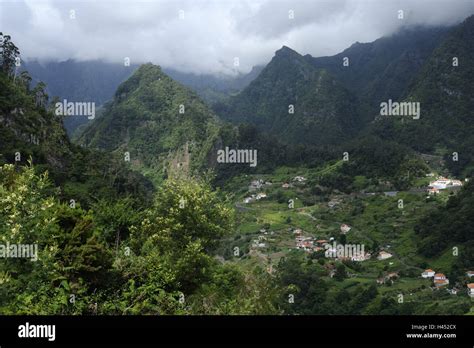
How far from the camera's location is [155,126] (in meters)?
157

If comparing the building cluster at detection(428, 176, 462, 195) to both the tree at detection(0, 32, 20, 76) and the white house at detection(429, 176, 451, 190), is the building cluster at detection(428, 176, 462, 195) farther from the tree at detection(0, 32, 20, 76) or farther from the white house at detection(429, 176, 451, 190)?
the tree at detection(0, 32, 20, 76)

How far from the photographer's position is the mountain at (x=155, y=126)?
13888 cm

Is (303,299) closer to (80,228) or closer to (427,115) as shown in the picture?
(80,228)

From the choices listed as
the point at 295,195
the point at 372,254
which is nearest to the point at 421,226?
the point at 372,254

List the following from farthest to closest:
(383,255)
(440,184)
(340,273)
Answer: (440,184) < (383,255) < (340,273)

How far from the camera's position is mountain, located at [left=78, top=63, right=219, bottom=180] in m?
139

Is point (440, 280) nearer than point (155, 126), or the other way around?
point (440, 280)

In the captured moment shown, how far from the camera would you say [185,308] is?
34.8 ft

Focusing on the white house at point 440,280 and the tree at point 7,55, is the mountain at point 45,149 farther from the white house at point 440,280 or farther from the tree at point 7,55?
the white house at point 440,280

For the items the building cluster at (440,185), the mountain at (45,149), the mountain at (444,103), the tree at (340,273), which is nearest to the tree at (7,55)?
the mountain at (45,149)

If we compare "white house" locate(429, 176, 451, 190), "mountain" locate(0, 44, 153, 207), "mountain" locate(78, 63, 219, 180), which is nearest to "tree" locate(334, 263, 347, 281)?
"mountain" locate(0, 44, 153, 207)

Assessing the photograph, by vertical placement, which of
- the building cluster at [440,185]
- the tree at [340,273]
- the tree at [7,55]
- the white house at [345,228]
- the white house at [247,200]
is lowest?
the tree at [340,273]

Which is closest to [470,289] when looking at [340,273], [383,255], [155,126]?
[340,273]

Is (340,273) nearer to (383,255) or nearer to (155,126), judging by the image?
(383,255)
